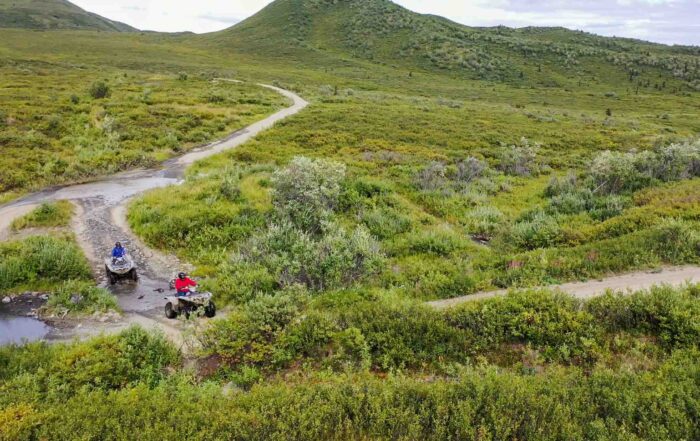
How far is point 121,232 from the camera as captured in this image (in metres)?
16.6

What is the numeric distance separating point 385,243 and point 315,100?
42.7 m

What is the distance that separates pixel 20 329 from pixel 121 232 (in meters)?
6.43

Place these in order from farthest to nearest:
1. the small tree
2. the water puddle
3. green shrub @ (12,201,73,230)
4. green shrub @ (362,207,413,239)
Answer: the small tree
green shrub @ (362,207,413,239)
green shrub @ (12,201,73,230)
the water puddle

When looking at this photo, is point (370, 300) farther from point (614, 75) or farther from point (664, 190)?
point (614, 75)

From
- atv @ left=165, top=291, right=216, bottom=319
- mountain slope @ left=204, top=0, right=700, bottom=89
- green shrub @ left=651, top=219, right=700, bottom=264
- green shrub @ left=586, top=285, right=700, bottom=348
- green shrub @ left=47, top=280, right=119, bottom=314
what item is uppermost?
mountain slope @ left=204, top=0, right=700, bottom=89

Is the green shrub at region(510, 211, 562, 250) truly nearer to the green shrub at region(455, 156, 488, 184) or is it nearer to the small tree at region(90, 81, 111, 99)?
the green shrub at region(455, 156, 488, 184)

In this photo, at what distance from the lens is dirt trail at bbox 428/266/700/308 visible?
10930 millimetres

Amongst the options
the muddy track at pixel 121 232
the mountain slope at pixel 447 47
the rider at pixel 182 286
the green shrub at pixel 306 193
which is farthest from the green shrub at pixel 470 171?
the mountain slope at pixel 447 47

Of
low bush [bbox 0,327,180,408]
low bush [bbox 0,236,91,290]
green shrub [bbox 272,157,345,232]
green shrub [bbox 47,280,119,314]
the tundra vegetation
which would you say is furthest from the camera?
green shrub [bbox 272,157,345,232]

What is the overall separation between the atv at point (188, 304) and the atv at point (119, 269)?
2.61 m

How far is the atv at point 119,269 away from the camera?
12891mm

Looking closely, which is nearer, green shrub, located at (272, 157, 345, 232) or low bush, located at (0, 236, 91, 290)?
low bush, located at (0, 236, 91, 290)

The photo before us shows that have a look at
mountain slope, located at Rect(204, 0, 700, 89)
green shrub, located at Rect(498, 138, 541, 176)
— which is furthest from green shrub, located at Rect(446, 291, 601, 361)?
mountain slope, located at Rect(204, 0, 700, 89)

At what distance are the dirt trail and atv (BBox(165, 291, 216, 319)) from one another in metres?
5.71
